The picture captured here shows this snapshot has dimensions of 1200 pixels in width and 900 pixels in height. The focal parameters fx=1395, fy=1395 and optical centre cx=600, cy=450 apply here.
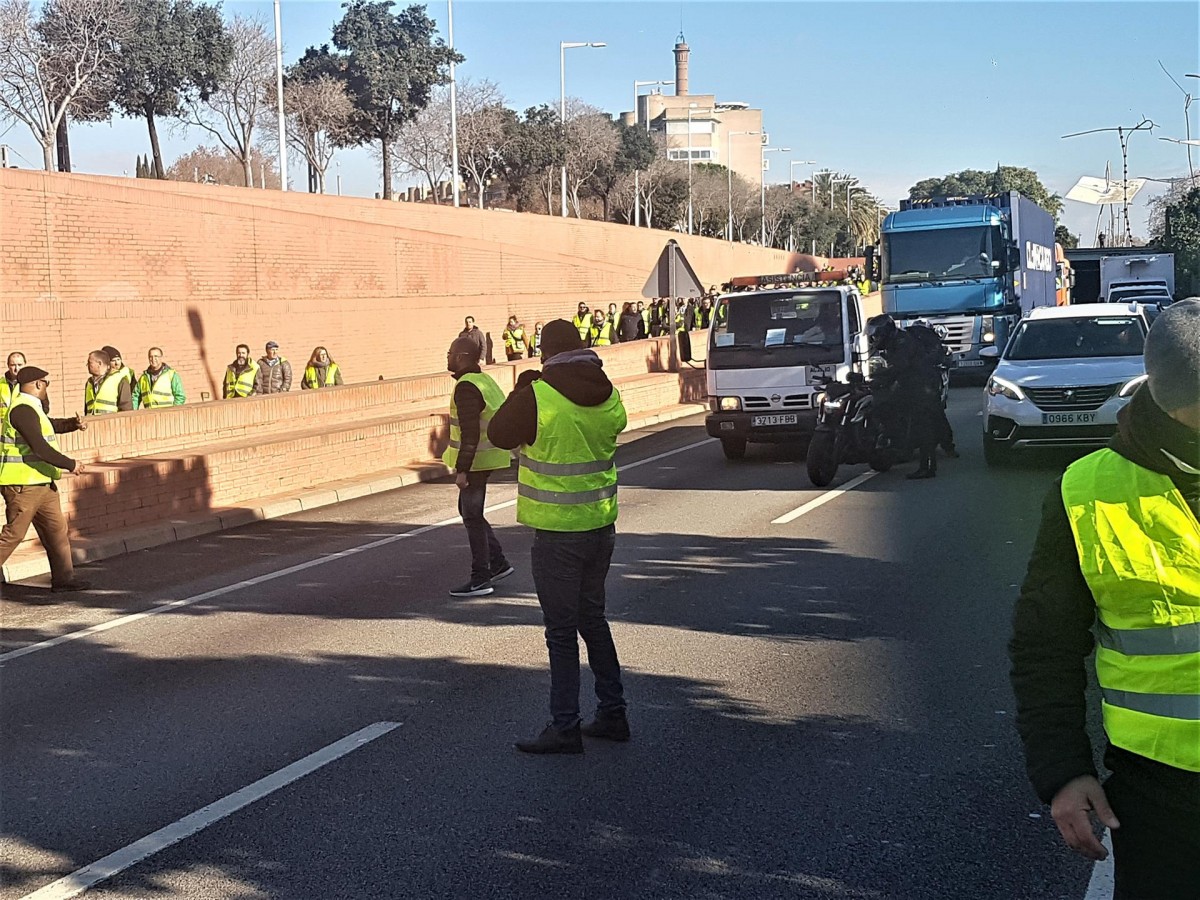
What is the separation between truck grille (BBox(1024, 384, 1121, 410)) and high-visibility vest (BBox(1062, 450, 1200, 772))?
42.3 ft

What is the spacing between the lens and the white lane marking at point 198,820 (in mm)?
4926

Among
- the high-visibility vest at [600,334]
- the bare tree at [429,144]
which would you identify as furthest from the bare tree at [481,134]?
the high-visibility vest at [600,334]

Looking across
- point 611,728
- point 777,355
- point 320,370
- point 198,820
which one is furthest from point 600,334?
point 198,820

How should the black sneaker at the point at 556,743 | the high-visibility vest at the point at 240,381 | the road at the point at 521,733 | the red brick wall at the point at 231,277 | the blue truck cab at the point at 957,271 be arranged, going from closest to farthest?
the road at the point at 521,733 < the black sneaker at the point at 556,743 < the high-visibility vest at the point at 240,381 < the red brick wall at the point at 231,277 < the blue truck cab at the point at 957,271

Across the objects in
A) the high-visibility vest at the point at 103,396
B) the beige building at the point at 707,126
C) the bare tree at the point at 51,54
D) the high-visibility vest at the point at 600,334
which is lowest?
the high-visibility vest at the point at 103,396

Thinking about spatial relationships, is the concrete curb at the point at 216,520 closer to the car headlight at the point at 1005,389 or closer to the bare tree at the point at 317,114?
the car headlight at the point at 1005,389

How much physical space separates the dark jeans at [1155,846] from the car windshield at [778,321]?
1491 cm

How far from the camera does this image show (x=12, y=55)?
3816 cm

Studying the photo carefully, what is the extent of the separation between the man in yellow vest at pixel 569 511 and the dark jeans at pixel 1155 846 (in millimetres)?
3552

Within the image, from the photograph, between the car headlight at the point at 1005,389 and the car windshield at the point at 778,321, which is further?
the car windshield at the point at 778,321

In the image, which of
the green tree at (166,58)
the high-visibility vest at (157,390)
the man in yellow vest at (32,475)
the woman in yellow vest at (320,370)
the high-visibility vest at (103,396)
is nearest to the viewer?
A: the man in yellow vest at (32,475)

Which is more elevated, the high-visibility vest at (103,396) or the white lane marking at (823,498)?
the high-visibility vest at (103,396)

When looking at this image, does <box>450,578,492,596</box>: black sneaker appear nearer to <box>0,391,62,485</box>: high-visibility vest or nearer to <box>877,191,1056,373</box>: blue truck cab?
<box>0,391,62,485</box>: high-visibility vest

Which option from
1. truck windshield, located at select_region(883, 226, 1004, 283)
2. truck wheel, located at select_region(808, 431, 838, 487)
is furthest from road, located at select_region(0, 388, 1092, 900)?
truck windshield, located at select_region(883, 226, 1004, 283)
